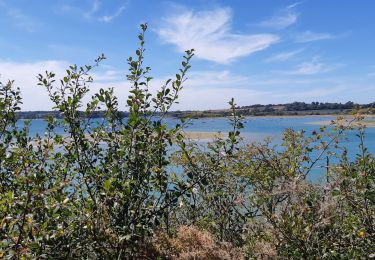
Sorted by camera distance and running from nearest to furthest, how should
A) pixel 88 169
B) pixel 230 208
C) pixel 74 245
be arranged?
1. pixel 74 245
2. pixel 88 169
3. pixel 230 208

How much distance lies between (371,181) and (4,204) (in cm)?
446

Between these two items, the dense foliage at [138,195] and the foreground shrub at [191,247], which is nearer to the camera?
the dense foliage at [138,195]

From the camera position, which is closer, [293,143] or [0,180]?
[0,180]

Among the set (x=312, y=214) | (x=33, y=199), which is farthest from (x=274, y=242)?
(x=33, y=199)

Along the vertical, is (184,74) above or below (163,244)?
above

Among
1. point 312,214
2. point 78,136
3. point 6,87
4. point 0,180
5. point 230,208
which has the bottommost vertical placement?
point 230,208

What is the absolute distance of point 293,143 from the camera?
11.0 meters

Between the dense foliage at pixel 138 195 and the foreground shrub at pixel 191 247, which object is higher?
the dense foliage at pixel 138 195

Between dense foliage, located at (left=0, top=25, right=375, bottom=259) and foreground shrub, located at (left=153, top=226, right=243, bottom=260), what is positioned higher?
dense foliage, located at (left=0, top=25, right=375, bottom=259)

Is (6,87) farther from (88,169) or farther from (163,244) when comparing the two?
(163,244)

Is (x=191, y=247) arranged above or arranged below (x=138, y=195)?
below

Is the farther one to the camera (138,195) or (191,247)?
(191,247)

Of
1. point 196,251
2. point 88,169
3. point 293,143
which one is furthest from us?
point 293,143

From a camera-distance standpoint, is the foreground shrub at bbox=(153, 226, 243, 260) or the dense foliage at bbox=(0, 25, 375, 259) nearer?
the dense foliage at bbox=(0, 25, 375, 259)
